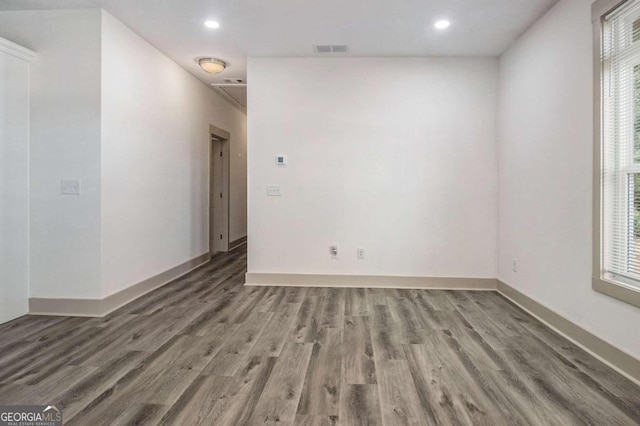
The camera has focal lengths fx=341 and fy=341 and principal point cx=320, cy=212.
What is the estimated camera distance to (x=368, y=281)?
4.11m

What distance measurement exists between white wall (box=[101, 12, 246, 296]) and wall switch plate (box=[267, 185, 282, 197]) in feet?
4.27

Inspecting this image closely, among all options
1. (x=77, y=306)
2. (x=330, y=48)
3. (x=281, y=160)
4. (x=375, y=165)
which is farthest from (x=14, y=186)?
(x=375, y=165)

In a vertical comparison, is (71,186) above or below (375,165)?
below

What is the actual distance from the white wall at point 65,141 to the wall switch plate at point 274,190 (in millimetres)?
1747

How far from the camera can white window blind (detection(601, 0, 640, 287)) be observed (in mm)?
2137

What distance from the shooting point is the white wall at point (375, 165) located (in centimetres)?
401

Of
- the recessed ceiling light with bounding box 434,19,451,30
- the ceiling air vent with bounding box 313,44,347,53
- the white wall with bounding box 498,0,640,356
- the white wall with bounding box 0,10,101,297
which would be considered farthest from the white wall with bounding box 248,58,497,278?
the white wall with bounding box 0,10,101,297

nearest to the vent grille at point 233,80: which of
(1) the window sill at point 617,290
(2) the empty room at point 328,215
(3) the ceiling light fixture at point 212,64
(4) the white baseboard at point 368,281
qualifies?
(2) the empty room at point 328,215

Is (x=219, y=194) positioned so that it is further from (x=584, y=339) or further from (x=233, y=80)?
(x=584, y=339)

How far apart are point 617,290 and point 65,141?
4.46 m

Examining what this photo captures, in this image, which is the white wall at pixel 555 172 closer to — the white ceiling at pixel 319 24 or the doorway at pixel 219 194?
the white ceiling at pixel 319 24

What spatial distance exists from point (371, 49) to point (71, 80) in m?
2.99

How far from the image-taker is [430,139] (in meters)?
4.02

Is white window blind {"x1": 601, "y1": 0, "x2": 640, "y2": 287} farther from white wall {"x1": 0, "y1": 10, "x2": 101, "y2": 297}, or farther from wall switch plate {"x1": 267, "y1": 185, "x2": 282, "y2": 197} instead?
white wall {"x1": 0, "y1": 10, "x2": 101, "y2": 297}
